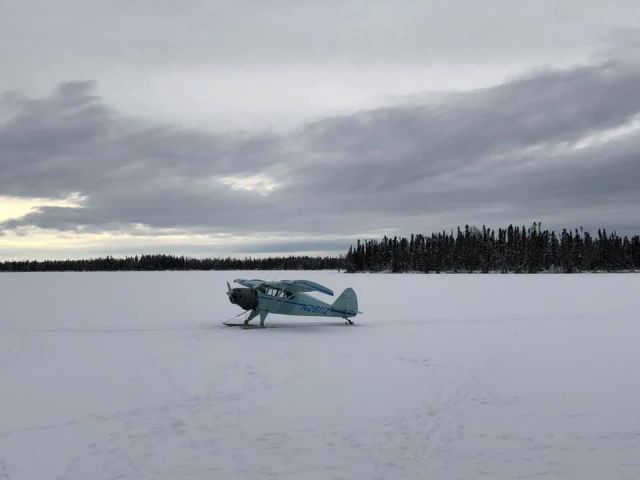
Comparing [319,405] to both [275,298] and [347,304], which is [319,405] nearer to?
[275,298]

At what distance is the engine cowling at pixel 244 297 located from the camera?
60.7ft

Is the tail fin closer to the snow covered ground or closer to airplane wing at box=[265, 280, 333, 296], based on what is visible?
airplane wing at box=[265, 280, 333, 296]

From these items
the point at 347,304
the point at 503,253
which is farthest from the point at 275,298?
the point at 503,253

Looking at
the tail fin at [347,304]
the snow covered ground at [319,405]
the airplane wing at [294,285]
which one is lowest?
the snow covered ground at [319,405]

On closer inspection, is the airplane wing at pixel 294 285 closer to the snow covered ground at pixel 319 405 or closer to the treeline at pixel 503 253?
the snow covered ground at pixel 319 405

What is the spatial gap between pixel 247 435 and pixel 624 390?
6.58 metres

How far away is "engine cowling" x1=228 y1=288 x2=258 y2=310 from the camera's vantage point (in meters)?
18.5

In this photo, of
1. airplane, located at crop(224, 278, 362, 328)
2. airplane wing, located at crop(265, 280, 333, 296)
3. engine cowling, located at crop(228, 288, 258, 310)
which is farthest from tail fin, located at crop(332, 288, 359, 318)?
engine cowling, located at crop(228, 288, 258, 310)

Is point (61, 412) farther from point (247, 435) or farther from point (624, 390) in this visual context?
point (624, 390)

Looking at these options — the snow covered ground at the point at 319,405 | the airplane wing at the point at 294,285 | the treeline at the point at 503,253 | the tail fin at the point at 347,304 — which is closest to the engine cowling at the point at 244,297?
the airplane wing at the point at 294,285

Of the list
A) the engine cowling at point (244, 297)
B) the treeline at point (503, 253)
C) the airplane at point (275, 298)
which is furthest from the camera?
the treeline at point (503, 253)

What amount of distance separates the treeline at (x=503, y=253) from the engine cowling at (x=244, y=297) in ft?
397

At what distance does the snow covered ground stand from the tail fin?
3.44m

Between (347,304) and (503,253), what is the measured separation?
12919 cm
